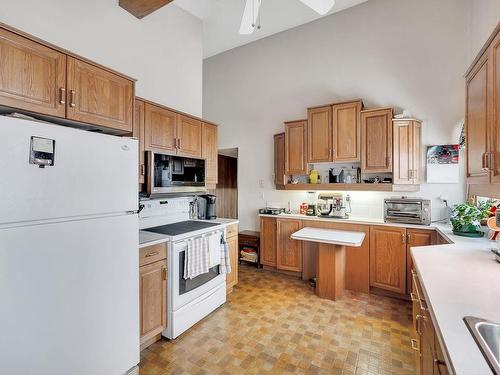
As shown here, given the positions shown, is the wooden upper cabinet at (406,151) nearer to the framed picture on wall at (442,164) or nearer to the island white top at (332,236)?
the framed picture on wall at (442,164)

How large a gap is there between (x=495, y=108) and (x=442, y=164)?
81.2 inches

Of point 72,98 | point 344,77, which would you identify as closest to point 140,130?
point 72,98

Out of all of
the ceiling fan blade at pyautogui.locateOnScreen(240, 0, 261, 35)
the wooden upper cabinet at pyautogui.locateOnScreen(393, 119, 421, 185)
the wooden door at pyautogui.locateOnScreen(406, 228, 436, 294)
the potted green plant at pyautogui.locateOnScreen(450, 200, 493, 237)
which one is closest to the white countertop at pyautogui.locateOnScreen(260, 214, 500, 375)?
the potted green plant at pyautogui.locateOnScreen(450, 200, 493, 237)

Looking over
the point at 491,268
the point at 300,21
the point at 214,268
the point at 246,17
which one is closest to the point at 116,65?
the point at 246,17

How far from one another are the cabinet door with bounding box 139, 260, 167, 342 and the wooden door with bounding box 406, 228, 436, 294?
8.85 feet

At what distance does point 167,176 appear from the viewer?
2.48 m

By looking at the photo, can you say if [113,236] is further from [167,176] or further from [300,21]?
[300,21]

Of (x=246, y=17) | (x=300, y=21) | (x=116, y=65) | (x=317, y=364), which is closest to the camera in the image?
(x=317, y=364)

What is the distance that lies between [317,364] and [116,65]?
318cm

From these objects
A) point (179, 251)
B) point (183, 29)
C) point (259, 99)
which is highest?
point (183, 29)

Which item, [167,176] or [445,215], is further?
[445,215]

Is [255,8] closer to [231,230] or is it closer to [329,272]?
[231,230]

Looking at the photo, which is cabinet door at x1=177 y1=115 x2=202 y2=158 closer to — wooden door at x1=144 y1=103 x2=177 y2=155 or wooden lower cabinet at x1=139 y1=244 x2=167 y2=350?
wooden door at x1=144 y1=103 x2=177 y2=155

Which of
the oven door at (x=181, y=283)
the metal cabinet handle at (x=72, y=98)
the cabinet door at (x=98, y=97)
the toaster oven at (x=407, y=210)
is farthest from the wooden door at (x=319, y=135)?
the metal cabinet handle at (x=72, y=98)
